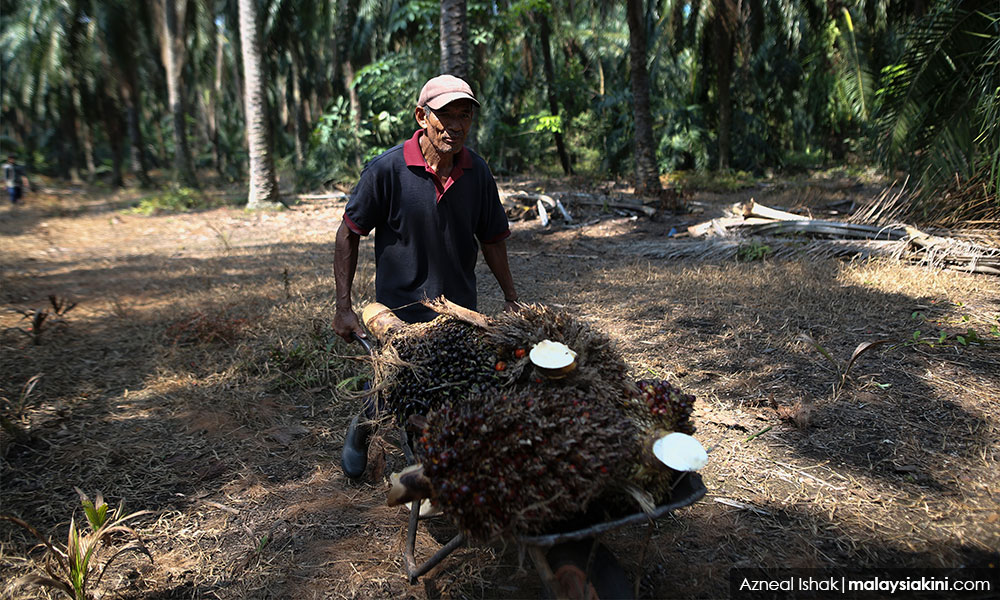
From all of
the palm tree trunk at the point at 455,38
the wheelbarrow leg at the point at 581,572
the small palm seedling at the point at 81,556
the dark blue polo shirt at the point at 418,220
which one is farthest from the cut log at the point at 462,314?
the palm tree trunk at the point at 455,38

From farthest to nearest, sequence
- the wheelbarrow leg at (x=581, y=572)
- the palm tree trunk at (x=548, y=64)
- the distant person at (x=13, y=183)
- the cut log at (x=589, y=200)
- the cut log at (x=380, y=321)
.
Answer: the distant person at (x=13, y=183) < the palm tree trunk at (x=548, y=64) < the cut log at (x=589, y=200) < the cut log at (x=380, y=321) < the wheelbarrow leg at (x=581, y=572)

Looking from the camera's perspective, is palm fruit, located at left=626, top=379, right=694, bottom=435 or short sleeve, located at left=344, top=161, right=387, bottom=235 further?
short sleeve, located at left=344, top=161, right=387, bottom=235

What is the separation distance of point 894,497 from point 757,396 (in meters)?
1.04

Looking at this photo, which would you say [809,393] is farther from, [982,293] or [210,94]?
[210,94]

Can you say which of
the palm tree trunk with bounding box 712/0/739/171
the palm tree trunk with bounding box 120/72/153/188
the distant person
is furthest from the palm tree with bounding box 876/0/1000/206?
the palm tree trunk with bounding box 120/72/153/188

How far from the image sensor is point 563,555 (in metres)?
1.72

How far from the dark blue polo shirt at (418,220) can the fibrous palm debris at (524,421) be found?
1.91 ft

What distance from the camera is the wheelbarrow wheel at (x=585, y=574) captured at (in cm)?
166

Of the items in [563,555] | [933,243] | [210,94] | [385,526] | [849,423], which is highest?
[210,94]

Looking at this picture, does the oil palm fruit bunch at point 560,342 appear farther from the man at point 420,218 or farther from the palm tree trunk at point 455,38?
the palm tree trunk at point 455,38

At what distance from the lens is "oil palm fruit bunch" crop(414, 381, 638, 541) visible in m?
1.52

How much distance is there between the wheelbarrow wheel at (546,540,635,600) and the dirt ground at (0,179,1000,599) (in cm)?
14

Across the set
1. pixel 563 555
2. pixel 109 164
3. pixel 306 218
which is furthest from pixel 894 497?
pixel 109 164

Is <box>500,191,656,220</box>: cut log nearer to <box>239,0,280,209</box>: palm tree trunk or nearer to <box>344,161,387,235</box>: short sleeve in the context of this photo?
<box>239,0,280,209</box>: palm tree trunk
